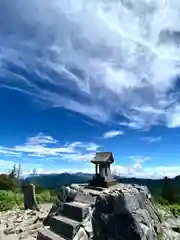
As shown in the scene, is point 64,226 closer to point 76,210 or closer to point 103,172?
point 76,210

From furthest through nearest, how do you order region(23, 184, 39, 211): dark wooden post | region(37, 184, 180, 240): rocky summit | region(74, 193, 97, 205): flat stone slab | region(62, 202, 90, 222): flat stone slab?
region(23, 184, 39, 211): dark wooden post → region(74, 193, 97, 205): flat stone slab → region(62, 202, 90, 222): flat stone slab → region(37, 184, 180, 240): rocky summit

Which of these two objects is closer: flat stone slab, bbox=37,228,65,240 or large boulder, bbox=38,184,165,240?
large boulder, bbox=38,184,165,240

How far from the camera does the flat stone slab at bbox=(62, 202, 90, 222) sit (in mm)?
11312

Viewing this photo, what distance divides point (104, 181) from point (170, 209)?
820 centimetres

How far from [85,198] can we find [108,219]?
2.00 metres

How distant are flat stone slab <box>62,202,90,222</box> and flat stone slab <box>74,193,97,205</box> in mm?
279

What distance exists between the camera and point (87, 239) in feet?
35.5

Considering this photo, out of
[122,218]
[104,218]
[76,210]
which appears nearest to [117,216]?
[122,218]

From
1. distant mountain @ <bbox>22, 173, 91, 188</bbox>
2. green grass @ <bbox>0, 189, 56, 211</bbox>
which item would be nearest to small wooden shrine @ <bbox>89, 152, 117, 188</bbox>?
distant mountain @ <bbox>22, 173, 91, 188</bbox>

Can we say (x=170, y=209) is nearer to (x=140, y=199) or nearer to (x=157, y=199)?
(x=157, y=199)

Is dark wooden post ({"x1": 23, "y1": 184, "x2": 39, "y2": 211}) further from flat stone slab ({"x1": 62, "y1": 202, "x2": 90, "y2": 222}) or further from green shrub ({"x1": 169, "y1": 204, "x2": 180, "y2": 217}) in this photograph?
green shrub ({"x1": 169, "y1": 204, "x2": 180, "y2": 217})

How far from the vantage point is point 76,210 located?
11625 mm

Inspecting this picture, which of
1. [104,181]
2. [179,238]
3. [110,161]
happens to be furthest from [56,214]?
[179,238]

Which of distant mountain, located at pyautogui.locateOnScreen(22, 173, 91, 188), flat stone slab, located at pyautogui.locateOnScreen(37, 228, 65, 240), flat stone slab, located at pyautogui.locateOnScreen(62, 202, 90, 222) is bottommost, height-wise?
flat stone slab, located at pyautogui.locateOnScreen(37, 228, 65, 240)
